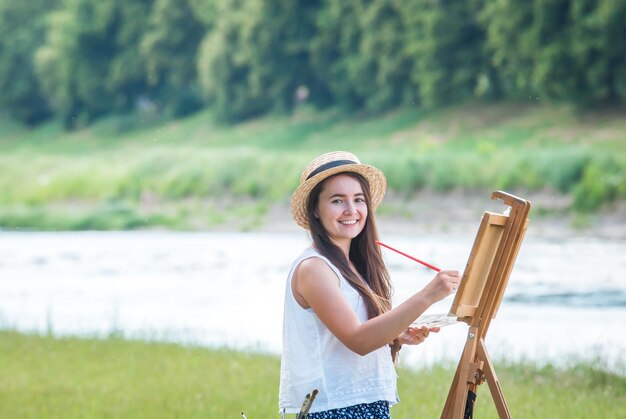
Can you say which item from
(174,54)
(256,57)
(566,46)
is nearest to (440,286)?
(566,46)

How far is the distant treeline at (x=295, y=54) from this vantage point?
23.7 m

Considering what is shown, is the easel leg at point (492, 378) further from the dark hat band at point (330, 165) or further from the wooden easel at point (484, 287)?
the dark hat band at point (330, 165)

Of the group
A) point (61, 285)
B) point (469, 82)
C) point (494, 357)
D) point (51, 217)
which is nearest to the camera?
point (494, 357)

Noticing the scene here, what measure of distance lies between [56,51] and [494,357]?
32817mm

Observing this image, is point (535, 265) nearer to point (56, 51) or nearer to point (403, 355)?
point (403, 355)

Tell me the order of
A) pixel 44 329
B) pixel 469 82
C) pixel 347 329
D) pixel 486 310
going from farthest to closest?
pixel 469 82
pixel 44 329
pixel 486 310
pixel 347 329

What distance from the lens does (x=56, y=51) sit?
3950cm

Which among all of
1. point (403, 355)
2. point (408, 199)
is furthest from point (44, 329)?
point (408, 199)

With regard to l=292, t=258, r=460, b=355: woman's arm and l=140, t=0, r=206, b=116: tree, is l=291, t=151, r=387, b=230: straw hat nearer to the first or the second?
l=292, t=258, r=460, b=355: woman's arm

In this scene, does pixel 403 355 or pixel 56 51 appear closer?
pixel 403 355

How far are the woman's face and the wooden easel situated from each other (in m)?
0.30

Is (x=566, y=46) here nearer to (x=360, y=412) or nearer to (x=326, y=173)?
(x=326, y=173)

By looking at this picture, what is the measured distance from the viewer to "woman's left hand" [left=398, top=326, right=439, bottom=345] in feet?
11.2

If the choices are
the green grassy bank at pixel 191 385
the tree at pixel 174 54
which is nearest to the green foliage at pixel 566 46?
the tree at pixel 174 54
